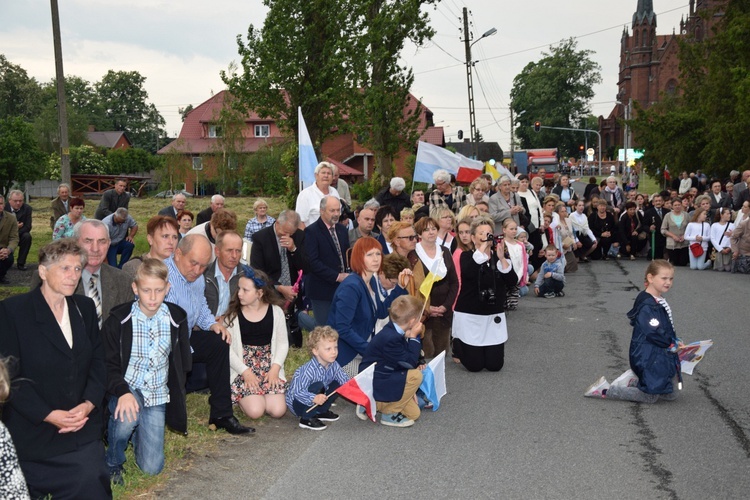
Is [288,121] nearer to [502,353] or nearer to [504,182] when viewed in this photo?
[504,182]

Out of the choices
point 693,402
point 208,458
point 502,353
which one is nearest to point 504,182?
point 502,353

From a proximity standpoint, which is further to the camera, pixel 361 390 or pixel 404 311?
pixel 404 311

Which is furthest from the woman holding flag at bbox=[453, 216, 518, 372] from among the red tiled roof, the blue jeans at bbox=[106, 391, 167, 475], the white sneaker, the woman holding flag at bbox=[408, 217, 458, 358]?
the red tiled roof

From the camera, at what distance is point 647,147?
3922 centimetres

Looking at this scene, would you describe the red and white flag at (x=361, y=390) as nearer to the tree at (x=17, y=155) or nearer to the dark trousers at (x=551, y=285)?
the dark trousers at (x=551, y=285)

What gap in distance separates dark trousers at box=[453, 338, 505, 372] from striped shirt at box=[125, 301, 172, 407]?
427cm

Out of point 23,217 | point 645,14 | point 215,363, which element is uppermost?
point 645,14

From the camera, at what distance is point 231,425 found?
22.7 feet

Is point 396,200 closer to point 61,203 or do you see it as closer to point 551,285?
point 551,285

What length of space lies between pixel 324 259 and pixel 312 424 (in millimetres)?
2948

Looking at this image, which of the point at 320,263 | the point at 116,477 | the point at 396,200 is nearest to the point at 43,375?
the point at 116,477

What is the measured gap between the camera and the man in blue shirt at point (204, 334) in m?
6.89

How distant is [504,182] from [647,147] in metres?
26.0

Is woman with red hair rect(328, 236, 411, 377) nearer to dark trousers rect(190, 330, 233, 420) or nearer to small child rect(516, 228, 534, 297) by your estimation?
dark trousers rect(190, 330, 233, 420)
